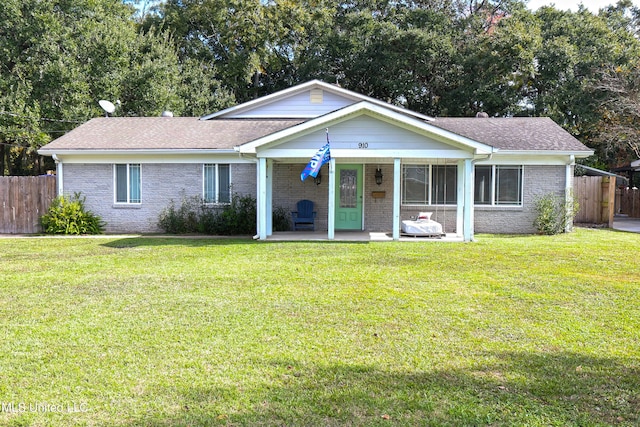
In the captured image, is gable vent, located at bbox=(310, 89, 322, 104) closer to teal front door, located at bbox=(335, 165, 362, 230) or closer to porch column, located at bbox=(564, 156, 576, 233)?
teal front door, located at bbox=(335, 165, 362, 230)

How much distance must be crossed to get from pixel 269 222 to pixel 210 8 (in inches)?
886

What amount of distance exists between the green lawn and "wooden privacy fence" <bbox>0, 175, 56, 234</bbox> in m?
7.68

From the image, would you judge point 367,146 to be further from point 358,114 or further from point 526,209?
point 526,209

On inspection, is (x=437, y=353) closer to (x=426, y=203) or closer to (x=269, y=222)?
(x=269, y=222)

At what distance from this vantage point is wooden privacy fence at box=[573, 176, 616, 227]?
19188mm

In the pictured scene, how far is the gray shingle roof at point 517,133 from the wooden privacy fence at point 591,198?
2.76 m

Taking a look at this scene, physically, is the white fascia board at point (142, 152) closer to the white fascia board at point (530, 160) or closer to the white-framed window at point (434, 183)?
the white-framed window at point (434, 183)

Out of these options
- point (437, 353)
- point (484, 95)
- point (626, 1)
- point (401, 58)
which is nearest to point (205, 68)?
point (401, 58)

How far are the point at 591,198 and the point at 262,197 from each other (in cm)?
1305

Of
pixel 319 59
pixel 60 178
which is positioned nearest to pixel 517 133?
pixel 60 178

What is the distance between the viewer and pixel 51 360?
470 centimetres

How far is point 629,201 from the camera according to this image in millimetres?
27125

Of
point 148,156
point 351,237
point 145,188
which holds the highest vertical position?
point 148,156

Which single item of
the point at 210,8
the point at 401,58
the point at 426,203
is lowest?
the point at 426,203
